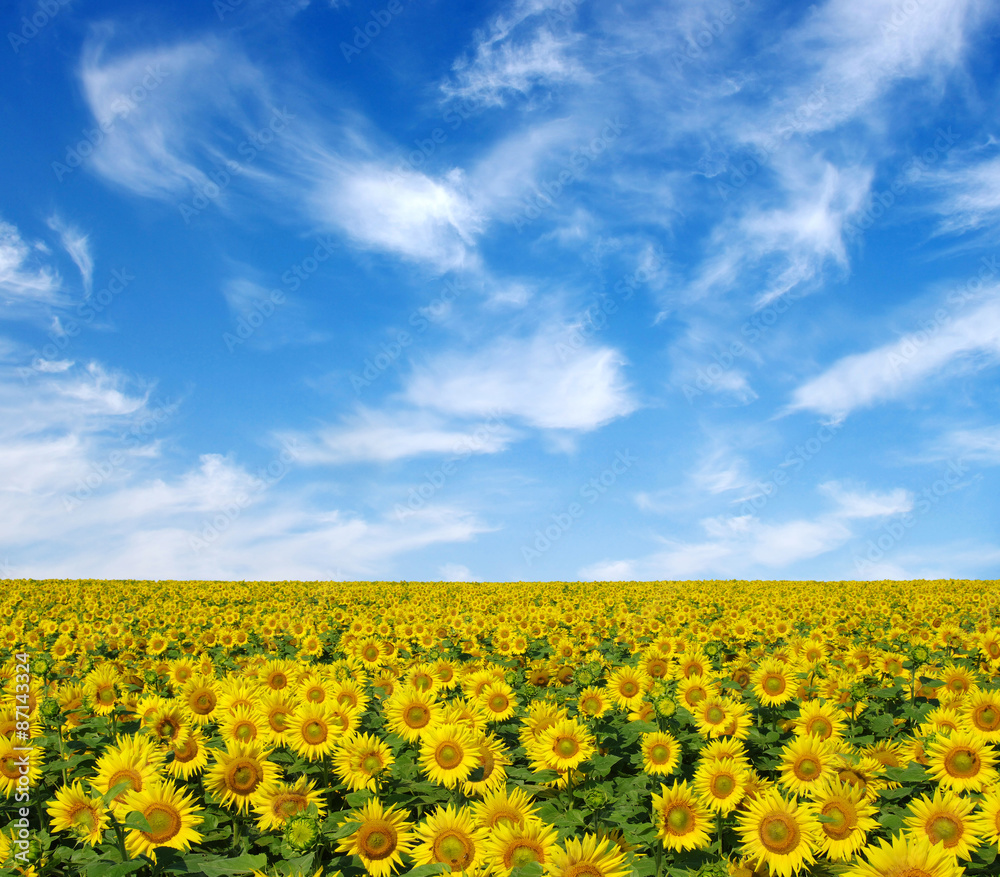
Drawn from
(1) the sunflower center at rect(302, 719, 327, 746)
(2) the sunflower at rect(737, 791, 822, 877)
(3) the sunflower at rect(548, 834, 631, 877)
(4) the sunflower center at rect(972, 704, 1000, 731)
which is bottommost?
(2) the sunflower at rect(737, 791, 822, 877)

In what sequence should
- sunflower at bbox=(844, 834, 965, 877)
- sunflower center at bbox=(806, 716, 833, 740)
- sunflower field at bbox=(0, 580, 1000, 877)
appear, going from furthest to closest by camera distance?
sunflower center at bbox=(806, 716, 833, 740) → sunflower field at bbox=(0, 580, 1000, 877) → sunflower at bbox=(844, 834, 965, 877)

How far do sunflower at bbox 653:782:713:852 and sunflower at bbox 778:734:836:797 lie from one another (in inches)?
39.3

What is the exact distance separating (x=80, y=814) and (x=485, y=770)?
2829 mm

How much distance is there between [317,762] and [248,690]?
3.12 feet

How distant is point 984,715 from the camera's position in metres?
5.69

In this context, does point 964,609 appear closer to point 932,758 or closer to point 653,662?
point 653,662

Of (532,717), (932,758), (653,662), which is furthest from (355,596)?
(932,758)

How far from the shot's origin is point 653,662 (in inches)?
328

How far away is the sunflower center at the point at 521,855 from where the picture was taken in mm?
3531

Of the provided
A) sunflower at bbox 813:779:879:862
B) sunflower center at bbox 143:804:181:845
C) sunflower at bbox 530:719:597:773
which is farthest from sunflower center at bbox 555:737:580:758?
sunflower center at bbox 143:804:181:845

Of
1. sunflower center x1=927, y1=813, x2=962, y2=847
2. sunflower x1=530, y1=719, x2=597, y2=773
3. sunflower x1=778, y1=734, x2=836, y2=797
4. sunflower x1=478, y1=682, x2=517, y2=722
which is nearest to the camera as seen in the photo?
sunflower center x1=927, y1=813, x2=962, y2=847

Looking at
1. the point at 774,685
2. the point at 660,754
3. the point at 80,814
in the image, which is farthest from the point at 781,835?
the point at 80,814

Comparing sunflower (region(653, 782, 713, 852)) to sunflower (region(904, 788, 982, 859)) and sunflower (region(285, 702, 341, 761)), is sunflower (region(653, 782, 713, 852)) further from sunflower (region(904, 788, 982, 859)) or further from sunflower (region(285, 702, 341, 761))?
sunflower (region(285, 702, 341, 761))

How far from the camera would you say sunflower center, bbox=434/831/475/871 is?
3.77 meters
